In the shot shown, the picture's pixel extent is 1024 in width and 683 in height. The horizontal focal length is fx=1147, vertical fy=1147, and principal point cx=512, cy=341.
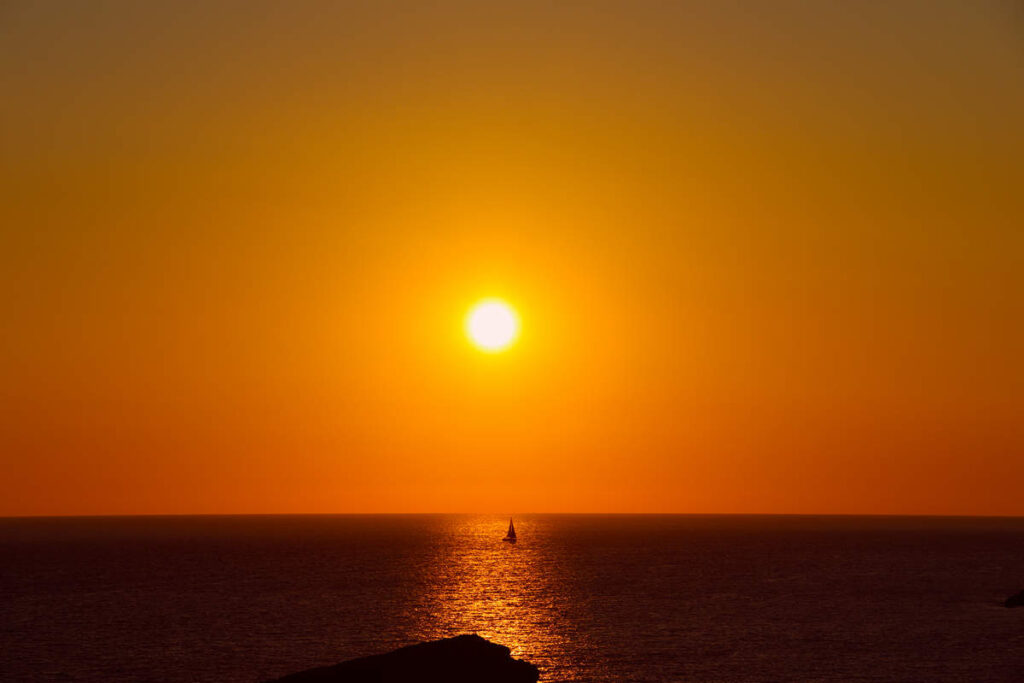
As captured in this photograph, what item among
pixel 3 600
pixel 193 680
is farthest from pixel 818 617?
pixel 3 600

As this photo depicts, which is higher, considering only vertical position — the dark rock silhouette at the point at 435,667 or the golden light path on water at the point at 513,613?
the golden light path on water at the point at 513,613

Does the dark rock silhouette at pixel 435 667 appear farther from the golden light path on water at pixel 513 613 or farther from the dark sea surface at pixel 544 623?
the dark sea surface at pixel 544 623

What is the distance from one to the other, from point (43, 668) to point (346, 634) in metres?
26.9

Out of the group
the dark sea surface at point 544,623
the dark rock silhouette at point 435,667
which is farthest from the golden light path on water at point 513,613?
the dark rock silhouette at point 435,667

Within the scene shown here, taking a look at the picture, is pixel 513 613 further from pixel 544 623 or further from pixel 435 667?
pixel 435 667

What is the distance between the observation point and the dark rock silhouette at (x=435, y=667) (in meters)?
67.8

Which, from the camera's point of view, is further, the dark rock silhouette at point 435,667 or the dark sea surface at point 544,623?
the dark sea surface at point 544,623

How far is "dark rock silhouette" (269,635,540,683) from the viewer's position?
67.8m

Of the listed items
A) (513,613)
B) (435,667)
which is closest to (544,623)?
(513,613)

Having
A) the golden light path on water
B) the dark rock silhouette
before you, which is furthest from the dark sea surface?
the dark rock silhouette

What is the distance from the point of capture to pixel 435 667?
230 ft

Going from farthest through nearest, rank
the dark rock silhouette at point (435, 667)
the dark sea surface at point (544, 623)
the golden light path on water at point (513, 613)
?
the golden light path on water at point (513, 613) < the dark sea surface at point (544, 623) < the dark rock silhouette at point (435, 667)

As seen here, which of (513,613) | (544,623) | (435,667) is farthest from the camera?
(513,613)

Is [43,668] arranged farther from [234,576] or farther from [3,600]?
[234,576]
